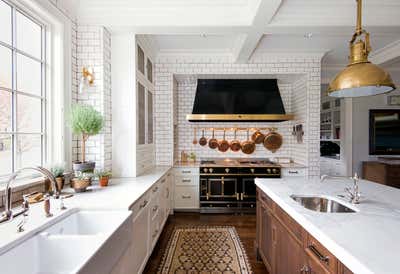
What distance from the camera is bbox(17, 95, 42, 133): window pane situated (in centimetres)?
189

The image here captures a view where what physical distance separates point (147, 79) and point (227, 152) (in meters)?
2.23

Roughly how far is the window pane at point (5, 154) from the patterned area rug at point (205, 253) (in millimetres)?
1723

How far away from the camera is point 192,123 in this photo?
457 centimetres

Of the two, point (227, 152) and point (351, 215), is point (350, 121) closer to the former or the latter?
point (227, 152)

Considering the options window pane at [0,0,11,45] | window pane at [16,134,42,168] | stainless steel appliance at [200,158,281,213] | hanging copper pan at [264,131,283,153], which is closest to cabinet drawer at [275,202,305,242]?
stainless steel appliance at [200,158,281,213]

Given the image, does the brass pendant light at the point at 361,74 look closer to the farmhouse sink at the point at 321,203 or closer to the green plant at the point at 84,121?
the farmhouse sink at the point at 321,203

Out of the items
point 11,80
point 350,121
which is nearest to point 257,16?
point 11,80

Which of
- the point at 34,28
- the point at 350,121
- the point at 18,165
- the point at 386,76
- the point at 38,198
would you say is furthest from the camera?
the point at 350,121

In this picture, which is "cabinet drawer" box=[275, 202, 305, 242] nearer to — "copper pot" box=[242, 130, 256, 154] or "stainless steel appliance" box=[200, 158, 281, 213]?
"stainless steel appliance" box=[200, 158, 281, 213]

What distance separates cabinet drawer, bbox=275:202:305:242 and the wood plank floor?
90 centimetres

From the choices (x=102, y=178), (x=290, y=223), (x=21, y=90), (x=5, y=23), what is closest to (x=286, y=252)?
(x=290, y=223)

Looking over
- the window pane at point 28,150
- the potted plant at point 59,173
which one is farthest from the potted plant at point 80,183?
the window pane at point 28,150

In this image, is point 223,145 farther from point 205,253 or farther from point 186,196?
point 205,253

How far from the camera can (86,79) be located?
2.52m
